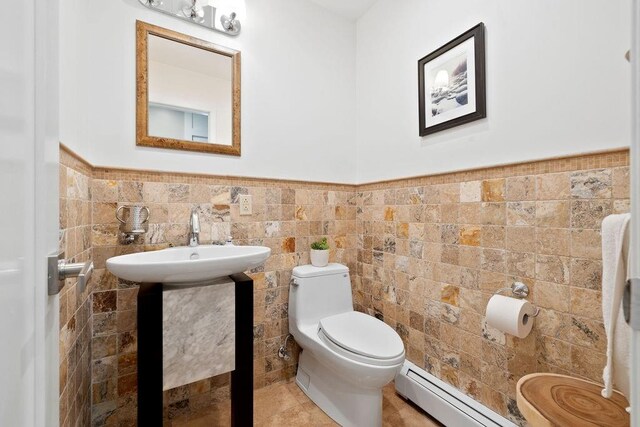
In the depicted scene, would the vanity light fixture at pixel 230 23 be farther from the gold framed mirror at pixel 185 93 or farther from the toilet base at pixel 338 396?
the toilet base at pixel 338 396

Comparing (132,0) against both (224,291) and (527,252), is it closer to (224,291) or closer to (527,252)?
(224,291)

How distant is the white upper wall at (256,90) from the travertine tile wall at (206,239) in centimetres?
9

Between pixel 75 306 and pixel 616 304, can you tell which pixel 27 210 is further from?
pixel 616 304

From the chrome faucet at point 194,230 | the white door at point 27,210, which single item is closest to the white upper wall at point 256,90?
the chrome faucet at point 194,230

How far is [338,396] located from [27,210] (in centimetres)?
154

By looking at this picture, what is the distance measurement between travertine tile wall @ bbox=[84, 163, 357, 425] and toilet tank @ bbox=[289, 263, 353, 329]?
4.8 inches

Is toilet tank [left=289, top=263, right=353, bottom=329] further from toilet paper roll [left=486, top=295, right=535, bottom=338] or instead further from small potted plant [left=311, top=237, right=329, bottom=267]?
toilet paper roll [left=486, top=295, right=535, bottom=338]

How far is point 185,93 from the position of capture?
159 cm

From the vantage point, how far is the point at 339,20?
213cm

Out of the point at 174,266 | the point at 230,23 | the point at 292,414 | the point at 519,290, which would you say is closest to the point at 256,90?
the point at 230,23

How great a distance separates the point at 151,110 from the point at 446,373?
6.86 feet

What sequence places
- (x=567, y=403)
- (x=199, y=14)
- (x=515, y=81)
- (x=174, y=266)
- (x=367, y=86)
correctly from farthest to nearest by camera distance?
(x=367, y=86)
(x=199, y=14)
(x=515, y=81)
(x=174, y=266)
(x=567, y=403)

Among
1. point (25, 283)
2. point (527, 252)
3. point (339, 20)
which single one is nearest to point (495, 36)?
point (527, 252)

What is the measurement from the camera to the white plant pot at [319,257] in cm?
185
